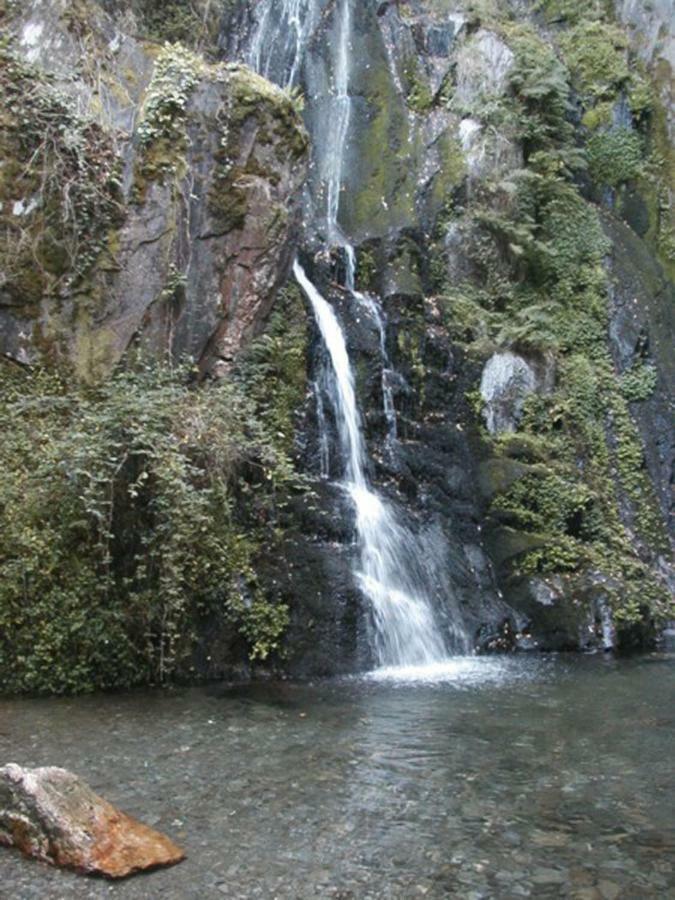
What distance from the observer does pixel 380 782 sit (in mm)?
5984

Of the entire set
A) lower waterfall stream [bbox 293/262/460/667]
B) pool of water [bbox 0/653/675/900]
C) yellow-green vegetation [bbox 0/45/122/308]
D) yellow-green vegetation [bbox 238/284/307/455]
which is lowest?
pool of water [bbox 0/653/675/900]

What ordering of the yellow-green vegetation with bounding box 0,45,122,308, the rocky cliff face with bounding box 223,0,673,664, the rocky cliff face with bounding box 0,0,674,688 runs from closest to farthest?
the yellow-green vegetation with bounding box 0,45,122,308, the rocky cliff face with bounding box 0,0,674,688, the rocky cliff face with bounding box 223,0,673,664

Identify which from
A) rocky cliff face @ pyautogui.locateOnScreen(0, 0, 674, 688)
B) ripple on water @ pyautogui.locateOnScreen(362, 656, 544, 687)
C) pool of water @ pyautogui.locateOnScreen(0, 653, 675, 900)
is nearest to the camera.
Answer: pool of water @ pyautogui.locateOnScreen(0, 653, 675, 900)

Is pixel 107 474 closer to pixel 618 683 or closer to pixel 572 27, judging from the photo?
pixel 618 683

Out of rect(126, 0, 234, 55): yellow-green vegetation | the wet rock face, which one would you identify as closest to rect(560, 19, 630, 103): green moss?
rect(126, 0, 234, 55): yellow-green vegetation

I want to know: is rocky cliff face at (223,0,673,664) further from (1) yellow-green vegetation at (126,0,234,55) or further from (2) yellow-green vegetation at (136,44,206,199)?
(2) yellow-green vegetation at (136,44,206,199)

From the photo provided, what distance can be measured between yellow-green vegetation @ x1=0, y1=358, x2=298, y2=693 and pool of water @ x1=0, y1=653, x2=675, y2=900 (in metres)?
0.57

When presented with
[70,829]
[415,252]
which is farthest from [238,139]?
[70,829]

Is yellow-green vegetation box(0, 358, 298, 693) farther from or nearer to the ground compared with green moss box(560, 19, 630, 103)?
nearer to the ground

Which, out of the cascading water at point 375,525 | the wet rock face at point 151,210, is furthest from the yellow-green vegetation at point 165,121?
the cascading water at point 375,525

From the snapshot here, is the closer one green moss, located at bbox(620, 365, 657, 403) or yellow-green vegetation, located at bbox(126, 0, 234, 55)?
green moss, located at bbox(620, 365, 657, 403)

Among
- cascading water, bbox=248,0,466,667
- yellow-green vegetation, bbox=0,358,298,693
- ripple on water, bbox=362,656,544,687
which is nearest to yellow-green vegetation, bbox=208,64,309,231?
cascading water, bbox=248,0,466,667

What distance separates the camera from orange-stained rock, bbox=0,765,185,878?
178 inches

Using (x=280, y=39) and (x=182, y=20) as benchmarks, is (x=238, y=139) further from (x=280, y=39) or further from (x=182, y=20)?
(x=280, y=39)
